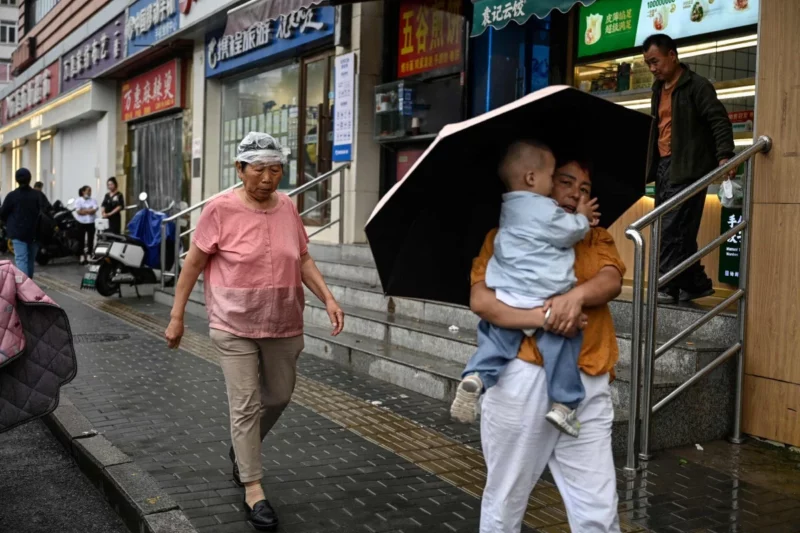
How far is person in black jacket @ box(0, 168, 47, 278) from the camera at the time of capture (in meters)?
14.2

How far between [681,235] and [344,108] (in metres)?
7.04

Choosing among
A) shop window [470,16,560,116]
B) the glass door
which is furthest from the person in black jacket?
shop window [470,16,560,116]

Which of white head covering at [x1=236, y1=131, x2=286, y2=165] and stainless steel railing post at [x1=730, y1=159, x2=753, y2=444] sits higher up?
white head covering at [x1=236, y1=131, x2=286, y2=165]

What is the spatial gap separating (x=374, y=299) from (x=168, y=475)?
471 centimetres

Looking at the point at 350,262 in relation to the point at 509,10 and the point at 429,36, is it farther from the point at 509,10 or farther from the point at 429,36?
the point at 509,10

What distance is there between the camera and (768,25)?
5832 millimetres

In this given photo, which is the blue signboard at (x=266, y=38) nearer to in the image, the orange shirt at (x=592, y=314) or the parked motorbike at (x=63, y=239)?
the parked motorbike at (x=63, y=239)

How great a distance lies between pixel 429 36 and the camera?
11836 mm

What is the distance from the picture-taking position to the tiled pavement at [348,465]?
14.8 ft

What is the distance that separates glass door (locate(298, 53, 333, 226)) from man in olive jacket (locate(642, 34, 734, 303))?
745 cm

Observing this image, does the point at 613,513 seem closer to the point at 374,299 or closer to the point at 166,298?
the point at 374,299

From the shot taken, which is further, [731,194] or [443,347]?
[443,347]

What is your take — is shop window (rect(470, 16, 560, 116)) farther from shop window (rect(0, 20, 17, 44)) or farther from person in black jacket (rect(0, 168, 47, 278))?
shop window (rect(0, 20, 17, 44))

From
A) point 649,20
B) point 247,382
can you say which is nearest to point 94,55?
point 649,20
